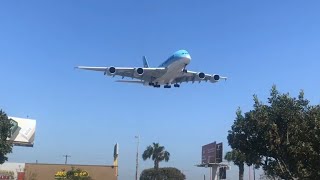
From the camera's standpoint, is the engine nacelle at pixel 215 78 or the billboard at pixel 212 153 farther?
the billboard at pixel 212 153

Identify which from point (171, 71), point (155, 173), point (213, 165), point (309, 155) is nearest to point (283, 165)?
point (309, 155)

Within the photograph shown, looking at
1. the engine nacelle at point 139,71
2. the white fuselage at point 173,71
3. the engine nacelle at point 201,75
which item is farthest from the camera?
the engine nacelle at point 201,75

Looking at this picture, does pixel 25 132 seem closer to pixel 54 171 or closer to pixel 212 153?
pixel 54 171

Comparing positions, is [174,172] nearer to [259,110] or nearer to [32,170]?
[32,170]

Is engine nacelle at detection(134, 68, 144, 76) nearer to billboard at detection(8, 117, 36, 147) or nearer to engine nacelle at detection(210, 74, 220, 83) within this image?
engine nacelle at detection(210, 74, 220, 83)

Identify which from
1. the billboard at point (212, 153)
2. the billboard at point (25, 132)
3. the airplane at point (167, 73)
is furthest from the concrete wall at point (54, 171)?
the airplane at point (167, 73)

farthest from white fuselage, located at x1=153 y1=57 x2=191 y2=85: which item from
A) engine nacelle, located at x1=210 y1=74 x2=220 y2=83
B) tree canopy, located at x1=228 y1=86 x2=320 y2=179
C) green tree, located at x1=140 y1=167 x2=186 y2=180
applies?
green tree, located at x1=140 y1=167 x2=186 y2=180

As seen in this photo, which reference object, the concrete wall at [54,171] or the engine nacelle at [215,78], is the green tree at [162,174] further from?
the engine nacelle at [215,78]

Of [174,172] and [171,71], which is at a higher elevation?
[171,71]
